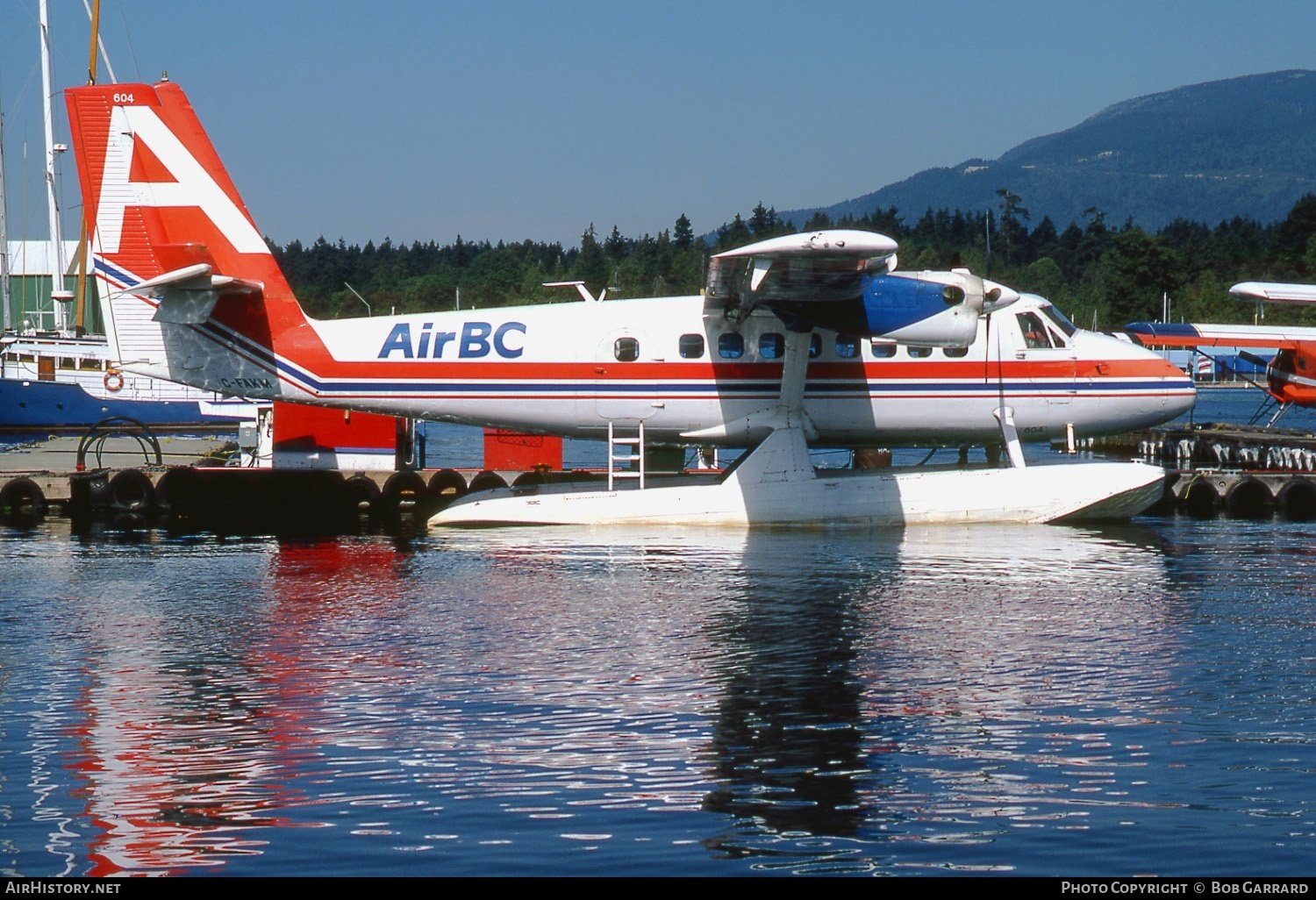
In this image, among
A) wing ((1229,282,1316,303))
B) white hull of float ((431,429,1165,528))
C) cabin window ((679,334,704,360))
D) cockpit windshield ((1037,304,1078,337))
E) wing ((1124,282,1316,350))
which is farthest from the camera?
wing ((1124,282,1316,350))

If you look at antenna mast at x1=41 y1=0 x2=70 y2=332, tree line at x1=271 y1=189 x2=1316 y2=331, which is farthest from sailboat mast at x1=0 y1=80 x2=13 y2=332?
tree line at x1=271 y1=189 x2=1316 y2=331

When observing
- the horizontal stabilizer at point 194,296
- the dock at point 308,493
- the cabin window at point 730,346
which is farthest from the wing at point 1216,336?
the horizontal stabilizer at point 194,296

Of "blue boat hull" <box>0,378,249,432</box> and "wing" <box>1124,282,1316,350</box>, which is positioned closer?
"wing" <box>1124,282,1316,350</box>

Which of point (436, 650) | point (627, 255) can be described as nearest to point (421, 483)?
point (436, 650)

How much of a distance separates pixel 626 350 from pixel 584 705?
33.7ft

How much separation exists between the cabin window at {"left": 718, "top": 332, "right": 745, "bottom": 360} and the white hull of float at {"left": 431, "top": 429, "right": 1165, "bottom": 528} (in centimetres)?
150

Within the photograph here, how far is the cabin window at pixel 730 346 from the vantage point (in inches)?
749

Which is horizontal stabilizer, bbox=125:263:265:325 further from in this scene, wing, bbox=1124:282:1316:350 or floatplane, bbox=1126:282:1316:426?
floatplane, bbox=1126:282:1316:426

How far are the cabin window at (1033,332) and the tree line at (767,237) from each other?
5521cm

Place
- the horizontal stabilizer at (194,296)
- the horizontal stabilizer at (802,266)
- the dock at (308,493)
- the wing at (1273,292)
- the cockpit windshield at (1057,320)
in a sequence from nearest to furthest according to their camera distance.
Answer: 1. the horizontal stabilizer at (802,266)
2. the horizontal stabilizer at (194,296)
3. the cockpit windshield at (1057,320)
4. the dock at (308,493)
5. the wing at (1273,292)

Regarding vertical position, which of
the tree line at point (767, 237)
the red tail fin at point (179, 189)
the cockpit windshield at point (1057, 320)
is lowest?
the cockpit windshield at point (1057, 320)

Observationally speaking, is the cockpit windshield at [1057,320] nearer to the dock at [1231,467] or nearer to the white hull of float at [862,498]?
the white hull of float at [862,498]

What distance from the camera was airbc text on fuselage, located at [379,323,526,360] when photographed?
18859 millimetres

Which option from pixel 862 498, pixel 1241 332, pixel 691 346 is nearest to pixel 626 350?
pixel 691 346
